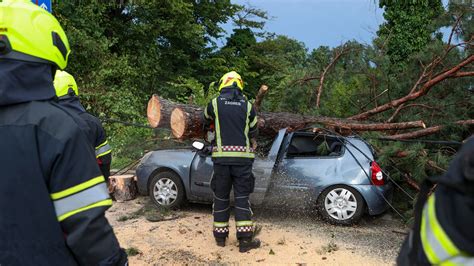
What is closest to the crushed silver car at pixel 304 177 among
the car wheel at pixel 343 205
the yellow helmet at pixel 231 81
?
the car wheel at pixel 343 205

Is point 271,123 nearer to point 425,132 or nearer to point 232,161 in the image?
point 232,161

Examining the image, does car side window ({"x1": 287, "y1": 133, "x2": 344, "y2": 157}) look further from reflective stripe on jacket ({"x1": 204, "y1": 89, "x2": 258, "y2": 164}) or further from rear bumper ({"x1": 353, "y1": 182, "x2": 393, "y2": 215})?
reflective stripe on jacket ({"x1": 204, "y1": 89, "x2": 258, "y2": 164})

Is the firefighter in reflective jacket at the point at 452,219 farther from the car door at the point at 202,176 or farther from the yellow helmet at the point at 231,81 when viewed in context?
the car door at the point at 202,176

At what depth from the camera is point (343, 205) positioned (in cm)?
558

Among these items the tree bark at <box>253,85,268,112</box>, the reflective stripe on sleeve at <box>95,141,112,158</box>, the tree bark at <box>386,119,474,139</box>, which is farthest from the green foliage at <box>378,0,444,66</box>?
the reflective stripe on sleeve at <box>95,141,112,158</box>

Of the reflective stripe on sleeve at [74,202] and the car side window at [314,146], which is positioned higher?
the reflective stripe on sleeve at [74,202]

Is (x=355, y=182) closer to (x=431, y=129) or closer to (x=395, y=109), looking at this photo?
(x=431, y=129)

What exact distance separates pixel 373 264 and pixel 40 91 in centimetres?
385

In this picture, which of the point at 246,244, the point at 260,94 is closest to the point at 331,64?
the point at 260,94

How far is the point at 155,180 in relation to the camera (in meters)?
6.31

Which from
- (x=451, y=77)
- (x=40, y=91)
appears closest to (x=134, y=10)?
(x=451, y=77)

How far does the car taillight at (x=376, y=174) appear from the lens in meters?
5.55

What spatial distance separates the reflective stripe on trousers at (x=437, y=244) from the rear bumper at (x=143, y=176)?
537 centimetres

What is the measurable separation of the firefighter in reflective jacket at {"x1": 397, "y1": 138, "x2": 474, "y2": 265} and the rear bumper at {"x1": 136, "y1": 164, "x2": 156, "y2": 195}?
17.7ft
